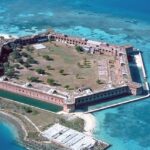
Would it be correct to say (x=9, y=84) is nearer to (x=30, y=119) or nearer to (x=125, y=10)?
(x=30, y=119)

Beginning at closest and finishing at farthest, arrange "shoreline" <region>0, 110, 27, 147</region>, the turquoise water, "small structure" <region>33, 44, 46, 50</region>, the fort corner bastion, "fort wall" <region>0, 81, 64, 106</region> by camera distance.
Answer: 1. the turquoise water
2. "shoreline" <region>0, 110, 27, 147</region>
3. the fort corner bastion
4. "fort wall" <region>0, 81, 64, 106</region>
5. "small structure" <region>33, 44, 46, 50</region>

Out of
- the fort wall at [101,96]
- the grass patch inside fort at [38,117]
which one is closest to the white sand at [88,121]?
the grass patch inside fort at [38,117]

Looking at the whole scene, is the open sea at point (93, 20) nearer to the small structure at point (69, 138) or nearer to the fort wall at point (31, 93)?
the fort wall at point (31, 93)

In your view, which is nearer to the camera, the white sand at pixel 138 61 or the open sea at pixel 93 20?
the white sand at pixel 138 61

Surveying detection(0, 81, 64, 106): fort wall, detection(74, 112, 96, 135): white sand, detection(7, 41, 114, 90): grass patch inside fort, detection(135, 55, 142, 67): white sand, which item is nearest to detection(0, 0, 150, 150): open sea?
detection(135, 55, 142, 67): white sand

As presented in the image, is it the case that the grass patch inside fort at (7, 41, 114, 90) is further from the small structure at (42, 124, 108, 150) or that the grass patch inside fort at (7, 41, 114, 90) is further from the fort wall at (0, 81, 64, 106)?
the small structure at (42, 124, 108, 150)

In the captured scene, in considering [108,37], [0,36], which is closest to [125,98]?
[108,37]
